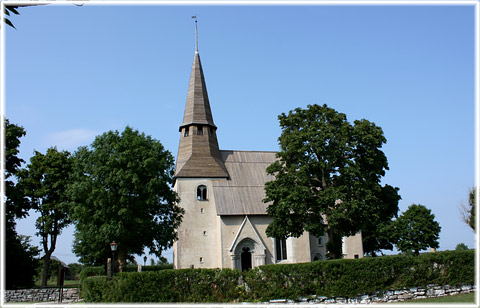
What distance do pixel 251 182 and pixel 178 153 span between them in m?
8.34

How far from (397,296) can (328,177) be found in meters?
10.2

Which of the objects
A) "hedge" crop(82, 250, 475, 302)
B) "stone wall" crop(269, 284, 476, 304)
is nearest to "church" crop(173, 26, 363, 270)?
"hedge" crop(82, 250, 475, 302)

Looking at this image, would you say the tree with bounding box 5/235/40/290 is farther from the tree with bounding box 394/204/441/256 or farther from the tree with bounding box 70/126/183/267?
the tree with bounding box 394/204/441/256

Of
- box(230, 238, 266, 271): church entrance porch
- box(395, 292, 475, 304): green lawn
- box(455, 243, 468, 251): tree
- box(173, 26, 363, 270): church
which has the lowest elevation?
box(395, 292, 475, 304): green lawn

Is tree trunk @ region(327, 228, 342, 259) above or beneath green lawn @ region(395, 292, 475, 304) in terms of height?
above

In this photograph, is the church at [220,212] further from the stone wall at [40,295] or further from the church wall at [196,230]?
the stone wall at [40,295]

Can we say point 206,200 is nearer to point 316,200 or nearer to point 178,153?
point 178,153

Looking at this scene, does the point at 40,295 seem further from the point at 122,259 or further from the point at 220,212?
the point at 220,212

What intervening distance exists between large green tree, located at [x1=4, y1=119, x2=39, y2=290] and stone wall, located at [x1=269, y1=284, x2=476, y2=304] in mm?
20993

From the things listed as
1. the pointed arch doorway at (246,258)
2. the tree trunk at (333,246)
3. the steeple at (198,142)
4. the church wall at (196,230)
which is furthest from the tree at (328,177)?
the steeple at (198,142)

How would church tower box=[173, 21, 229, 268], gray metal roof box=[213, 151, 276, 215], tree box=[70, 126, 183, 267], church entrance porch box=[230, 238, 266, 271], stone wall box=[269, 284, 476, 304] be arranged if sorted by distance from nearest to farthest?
1. stone wall box=[269, 284, 476, 304]
2. tree box=[70, 126, 183, 267]
3. church entrance porch box=[230, 238, 266, 271]
4. church tower box=[173, 21, 229, 268]
5. gray metal roof box=[213, 151, 276, 215]

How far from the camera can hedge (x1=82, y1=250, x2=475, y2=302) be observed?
17.8 meters

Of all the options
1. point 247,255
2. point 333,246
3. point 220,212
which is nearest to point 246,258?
point 247,255

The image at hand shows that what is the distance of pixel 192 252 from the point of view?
3881cm
